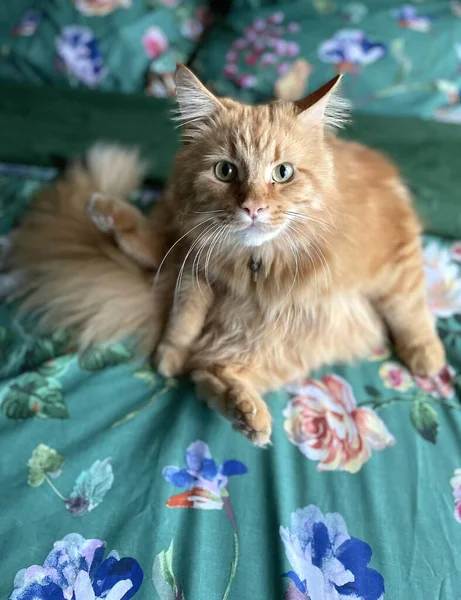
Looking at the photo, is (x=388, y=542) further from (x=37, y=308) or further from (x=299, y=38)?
(x=299, y=38)

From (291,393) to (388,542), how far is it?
366 mm

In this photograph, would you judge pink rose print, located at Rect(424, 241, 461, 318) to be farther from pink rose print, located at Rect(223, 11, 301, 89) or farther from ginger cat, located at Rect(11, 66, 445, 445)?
pink rose print, located at Rect(223, 11, 301, 89)

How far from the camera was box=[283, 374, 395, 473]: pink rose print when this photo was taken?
3.17 ft

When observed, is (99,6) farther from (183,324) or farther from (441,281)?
(441,281)

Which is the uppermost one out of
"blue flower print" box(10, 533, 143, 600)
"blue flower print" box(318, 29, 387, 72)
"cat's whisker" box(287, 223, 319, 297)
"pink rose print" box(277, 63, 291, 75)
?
"blue flower print" box(318, 29, 387, 72)

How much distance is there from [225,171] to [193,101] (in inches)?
6.3

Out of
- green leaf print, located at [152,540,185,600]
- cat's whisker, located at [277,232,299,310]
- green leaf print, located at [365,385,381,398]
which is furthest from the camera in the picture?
green leaf print, located at [365,385,381,398]

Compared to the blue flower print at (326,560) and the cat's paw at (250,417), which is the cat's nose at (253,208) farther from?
the blue flower print at (326,560)

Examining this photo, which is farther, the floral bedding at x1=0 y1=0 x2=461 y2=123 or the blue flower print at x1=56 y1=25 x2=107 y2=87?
the blue flower print at x1=56 y1=25 x2=107 y2=87

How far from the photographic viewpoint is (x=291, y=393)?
1.10 metres

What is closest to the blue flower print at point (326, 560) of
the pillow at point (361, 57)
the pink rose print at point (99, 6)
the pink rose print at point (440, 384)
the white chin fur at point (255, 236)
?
the pink rose print at point (440, 384)

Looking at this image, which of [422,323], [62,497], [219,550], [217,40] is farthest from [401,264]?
[217,40]

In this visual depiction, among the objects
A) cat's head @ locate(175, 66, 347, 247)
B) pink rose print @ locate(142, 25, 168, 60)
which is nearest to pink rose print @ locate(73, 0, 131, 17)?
pink rose print @ locate(142, 25, 168, 60)

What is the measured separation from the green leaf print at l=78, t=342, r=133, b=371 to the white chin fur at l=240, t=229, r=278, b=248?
44cm
